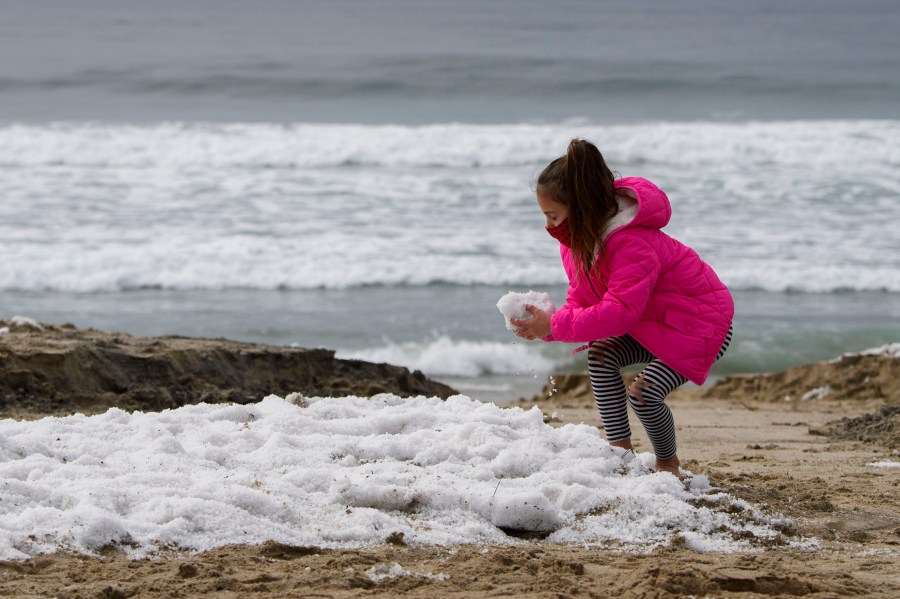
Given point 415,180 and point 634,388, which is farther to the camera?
point 415,180

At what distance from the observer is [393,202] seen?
15203 millimetres

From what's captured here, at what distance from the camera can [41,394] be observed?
541 centimetres

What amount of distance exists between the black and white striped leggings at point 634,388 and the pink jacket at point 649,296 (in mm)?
74

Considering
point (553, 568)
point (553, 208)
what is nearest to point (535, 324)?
point (553, 208)

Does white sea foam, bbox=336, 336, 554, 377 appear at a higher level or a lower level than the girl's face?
lower

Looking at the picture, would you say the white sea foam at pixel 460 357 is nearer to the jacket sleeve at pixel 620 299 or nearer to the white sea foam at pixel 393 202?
the white sea foam at pixel 393 202

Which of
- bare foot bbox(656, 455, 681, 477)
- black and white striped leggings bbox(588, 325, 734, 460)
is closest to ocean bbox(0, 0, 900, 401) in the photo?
black and white striped leggings bbox(588, 325, 734, 460)

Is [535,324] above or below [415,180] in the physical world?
below

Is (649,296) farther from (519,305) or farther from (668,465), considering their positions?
(668,465)

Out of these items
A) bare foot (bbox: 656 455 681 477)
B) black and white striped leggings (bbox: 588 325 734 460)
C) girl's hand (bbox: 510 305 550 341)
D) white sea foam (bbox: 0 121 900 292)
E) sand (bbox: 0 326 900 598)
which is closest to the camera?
sand (bbox: 0 326 900 598)

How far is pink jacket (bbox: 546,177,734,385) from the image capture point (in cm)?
361

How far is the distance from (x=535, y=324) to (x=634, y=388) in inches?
19.1

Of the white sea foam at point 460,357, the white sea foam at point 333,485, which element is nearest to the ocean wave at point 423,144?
the white sea foam at point 460,357

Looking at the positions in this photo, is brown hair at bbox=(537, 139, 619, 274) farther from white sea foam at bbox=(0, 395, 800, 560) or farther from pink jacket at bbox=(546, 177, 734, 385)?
white sea foam at bbox=(0, 395, 800, 560)
